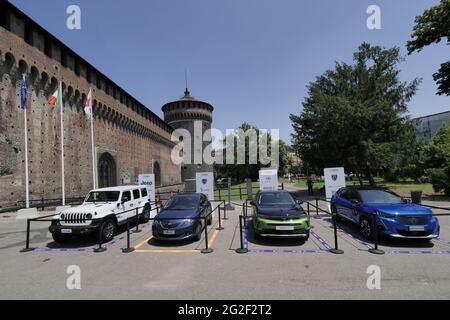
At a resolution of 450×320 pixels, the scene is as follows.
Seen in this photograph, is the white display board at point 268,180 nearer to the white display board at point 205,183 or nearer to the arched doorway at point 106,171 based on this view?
the white display board at point 205,183

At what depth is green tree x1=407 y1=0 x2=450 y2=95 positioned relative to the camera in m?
19.7

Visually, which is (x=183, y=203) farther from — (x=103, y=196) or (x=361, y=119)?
(x=361, y=119)

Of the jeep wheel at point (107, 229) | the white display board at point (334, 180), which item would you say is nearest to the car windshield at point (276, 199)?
the white display board at point (334, 180)

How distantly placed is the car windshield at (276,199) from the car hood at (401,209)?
2651 mm

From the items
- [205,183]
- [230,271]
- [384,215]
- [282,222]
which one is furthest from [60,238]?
[384,215]

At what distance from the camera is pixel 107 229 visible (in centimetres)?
837

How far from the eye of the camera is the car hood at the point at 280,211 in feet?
24.9

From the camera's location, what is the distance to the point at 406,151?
2281 centimetres

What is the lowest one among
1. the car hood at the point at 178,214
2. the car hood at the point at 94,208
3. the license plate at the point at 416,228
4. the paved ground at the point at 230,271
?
the paved ground at the point at 230,271

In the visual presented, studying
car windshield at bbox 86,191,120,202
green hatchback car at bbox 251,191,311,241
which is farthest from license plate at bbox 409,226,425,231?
car windshield at bbox 86,191,120,202

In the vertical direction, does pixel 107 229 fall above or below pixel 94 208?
below

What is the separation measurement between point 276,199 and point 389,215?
3512mm
